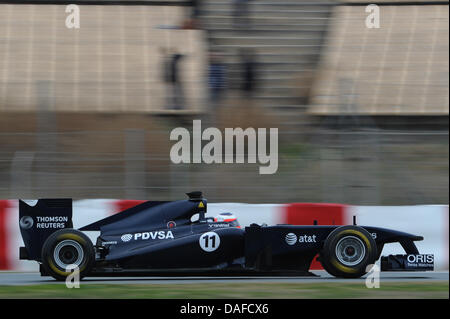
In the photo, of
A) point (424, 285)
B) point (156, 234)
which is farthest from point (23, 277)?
point (424, 285)

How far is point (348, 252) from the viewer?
6324 millimetres

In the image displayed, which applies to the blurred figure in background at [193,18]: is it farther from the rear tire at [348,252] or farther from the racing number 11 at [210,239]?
the rear tire at [348,252]

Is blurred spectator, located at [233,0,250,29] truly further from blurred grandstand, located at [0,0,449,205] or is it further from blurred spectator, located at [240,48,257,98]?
blurred spectator, located at [240,48,257,98]

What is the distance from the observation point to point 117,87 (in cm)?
1152

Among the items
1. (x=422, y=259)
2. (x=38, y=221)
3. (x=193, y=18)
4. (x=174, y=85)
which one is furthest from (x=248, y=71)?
(x=38, y=221)

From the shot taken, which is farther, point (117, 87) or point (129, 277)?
point (117, 87)

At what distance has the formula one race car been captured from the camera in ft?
20.5

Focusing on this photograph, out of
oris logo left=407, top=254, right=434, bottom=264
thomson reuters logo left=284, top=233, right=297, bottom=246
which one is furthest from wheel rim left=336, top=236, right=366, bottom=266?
oris logo left=407, top=254, right=434, bottom=264

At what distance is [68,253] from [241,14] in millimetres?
6840

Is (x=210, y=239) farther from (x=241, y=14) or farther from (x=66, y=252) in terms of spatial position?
(x=241, y=14)

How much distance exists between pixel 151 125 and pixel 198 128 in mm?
676

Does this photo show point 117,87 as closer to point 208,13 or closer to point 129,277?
point 208,13

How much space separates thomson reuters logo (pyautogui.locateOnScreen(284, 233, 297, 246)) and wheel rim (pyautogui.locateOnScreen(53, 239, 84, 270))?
5.70 ft

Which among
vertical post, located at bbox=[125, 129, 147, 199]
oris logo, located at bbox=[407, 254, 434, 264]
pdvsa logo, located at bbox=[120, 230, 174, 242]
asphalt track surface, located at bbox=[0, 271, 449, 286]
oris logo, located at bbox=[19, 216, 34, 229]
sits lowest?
asphalt track surface, located at bbox=[0, 271, 449, 286]
